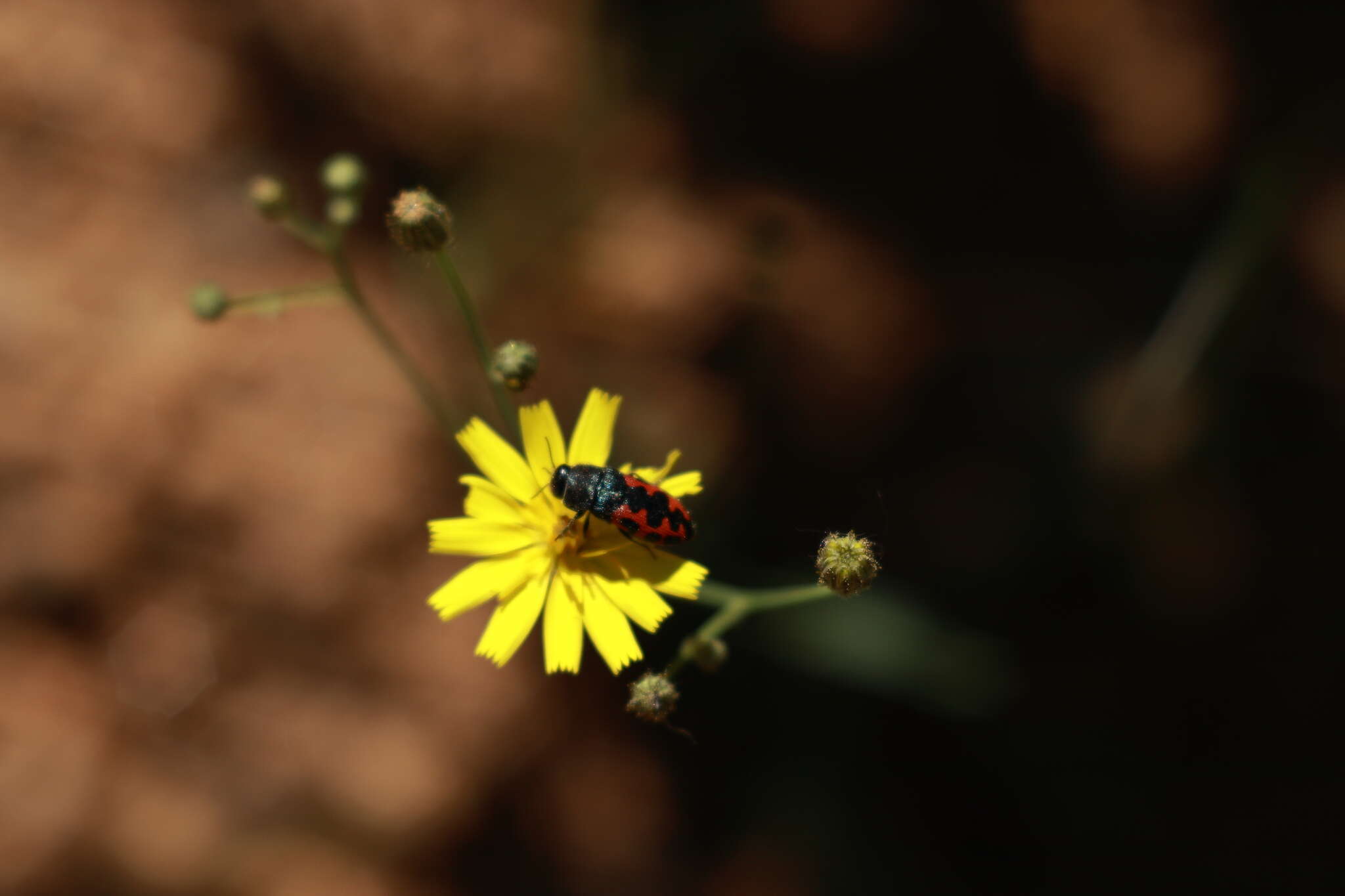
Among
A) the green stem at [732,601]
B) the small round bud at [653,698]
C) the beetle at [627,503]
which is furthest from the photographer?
the green stem at [732,601]

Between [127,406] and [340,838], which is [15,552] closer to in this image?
[127,406]

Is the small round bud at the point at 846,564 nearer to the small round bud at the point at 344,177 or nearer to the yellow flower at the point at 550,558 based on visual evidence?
the yellow flower at the point at 550,558

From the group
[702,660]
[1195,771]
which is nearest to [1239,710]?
[1195,771]

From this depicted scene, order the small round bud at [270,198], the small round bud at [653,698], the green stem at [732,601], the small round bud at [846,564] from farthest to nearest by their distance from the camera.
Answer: the small round bud at [270,198]
the green stem at [732,601]
the small round bud at [653,698]
the small round bud at [846,564]

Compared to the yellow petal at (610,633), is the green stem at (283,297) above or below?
above

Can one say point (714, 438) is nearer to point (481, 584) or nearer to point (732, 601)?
point (732, 601)

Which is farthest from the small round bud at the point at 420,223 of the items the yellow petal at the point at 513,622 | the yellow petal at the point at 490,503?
the yellow petal at the point at 513,622

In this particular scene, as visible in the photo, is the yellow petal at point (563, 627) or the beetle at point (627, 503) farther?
the yellow petal at point (563, 627)

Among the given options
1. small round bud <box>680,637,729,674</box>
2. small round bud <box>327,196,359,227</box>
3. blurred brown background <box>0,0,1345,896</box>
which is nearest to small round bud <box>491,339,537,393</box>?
small round bud <box>327,196,359,227</box>
